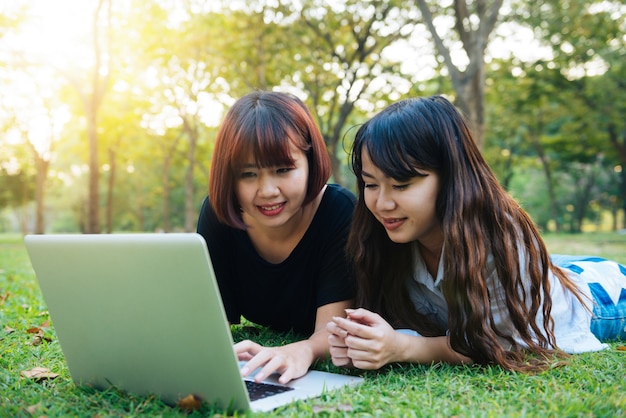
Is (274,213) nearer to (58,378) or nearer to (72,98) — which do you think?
(58,378)

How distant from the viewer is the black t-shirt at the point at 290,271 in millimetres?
2727

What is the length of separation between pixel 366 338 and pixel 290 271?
868 mm

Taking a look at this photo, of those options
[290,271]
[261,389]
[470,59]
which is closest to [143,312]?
[261,389]

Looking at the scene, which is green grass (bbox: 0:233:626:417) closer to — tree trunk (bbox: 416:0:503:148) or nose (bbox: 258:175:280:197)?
nose (bbox: 258:175:280:197)

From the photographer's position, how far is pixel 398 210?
7.47 feet

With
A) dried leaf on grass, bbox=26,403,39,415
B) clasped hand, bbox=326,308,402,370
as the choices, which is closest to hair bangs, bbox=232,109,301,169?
clasped hand, bbox=326,308,402,370

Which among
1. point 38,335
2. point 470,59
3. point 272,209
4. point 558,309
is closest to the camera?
point 272,209

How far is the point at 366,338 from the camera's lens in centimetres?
212

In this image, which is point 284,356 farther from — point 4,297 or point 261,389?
point 4,297

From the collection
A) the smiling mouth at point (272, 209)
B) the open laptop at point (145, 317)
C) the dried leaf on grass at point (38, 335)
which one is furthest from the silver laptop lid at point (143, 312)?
the dried leaf on grass at point (38, 335)

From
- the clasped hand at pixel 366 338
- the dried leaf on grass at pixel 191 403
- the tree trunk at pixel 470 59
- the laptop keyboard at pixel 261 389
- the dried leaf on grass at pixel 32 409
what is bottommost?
the dried leaf on grass at pixel 32 409

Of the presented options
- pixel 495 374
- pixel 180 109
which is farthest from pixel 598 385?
pixel 180 109

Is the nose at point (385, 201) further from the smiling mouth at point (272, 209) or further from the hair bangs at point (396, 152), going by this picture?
the smiling mouth at point (272, 209)

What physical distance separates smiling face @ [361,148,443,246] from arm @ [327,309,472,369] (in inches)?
14.7
